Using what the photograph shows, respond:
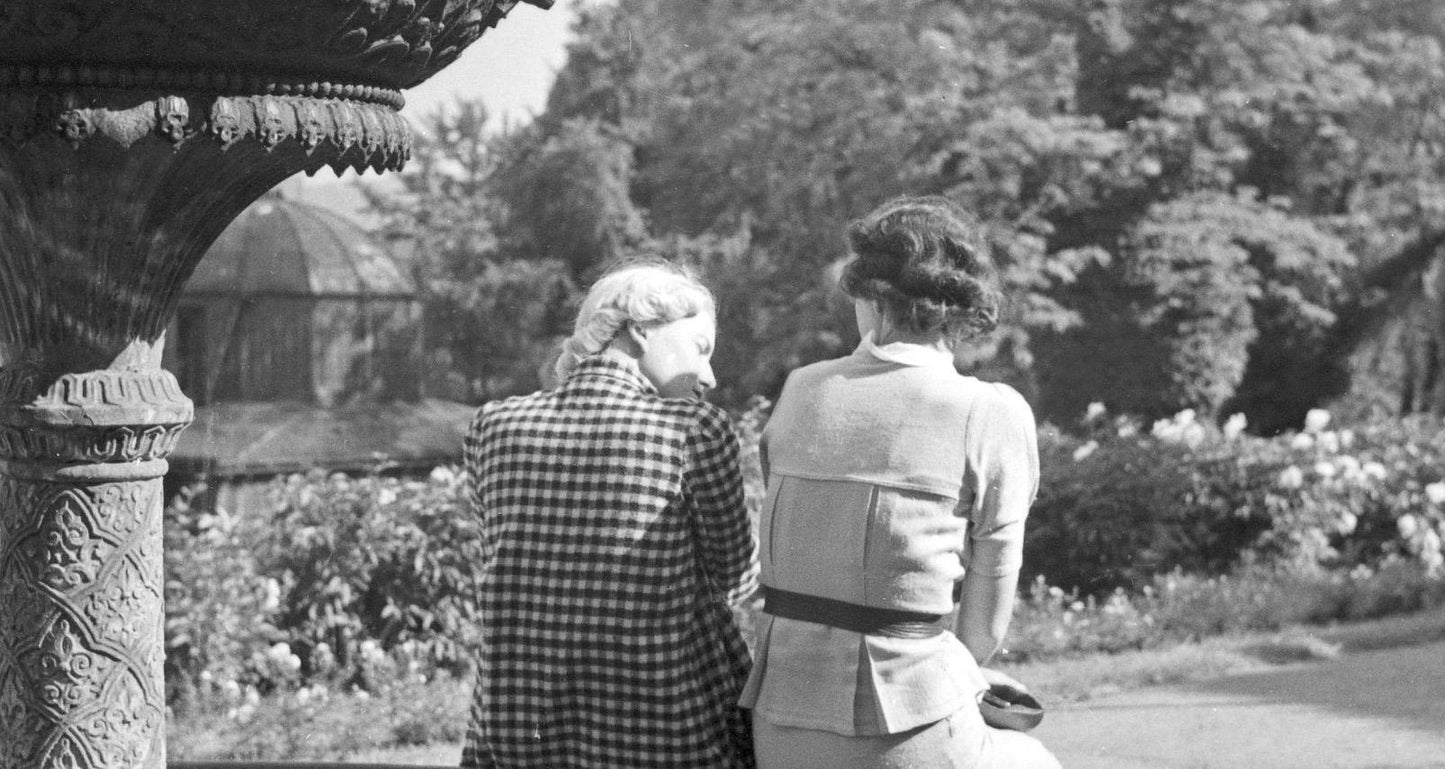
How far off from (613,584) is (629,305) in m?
0.48

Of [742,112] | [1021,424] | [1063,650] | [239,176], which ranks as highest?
[742,112]

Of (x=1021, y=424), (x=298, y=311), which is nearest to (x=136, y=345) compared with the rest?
(x=1021, y=424)

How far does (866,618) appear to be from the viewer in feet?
8.21

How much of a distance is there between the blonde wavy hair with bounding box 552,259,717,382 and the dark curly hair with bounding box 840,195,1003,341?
35cm

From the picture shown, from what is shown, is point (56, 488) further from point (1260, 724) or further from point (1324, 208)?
point (1324, 208)

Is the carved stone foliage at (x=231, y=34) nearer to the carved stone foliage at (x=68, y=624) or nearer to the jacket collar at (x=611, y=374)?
the jacket collar at (x=611, y=374)

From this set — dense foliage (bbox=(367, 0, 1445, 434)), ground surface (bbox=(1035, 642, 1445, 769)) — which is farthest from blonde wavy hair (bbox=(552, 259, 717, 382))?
dense foliage (bbox=(367, 0, 1445, 434))

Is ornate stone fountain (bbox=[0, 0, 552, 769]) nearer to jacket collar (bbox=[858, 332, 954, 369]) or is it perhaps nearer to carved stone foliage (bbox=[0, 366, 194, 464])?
carved stone foliage (bbox=[0, 366, 194, 464])

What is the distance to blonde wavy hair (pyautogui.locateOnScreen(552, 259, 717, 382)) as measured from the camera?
2.82 meters

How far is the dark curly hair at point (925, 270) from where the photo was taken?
2.56 meters

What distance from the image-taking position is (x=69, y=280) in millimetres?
2635

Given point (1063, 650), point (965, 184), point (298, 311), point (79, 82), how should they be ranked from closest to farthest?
1. point (79, 82)
2. point (1063, 650)
3. point (298, 311)
4. point (965, 184)

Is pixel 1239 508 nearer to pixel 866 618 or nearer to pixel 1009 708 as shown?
pixel 1009 708

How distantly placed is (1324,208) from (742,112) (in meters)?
6.44
